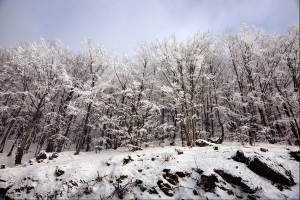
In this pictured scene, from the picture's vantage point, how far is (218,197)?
5.21 meters

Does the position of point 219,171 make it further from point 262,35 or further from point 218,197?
point 262,35

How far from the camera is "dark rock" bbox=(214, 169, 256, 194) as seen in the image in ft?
17.4

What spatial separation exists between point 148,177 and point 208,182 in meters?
2.70

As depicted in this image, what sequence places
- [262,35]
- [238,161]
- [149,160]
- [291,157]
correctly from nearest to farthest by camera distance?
[291,157], [238,161], [149,160], [262,35]

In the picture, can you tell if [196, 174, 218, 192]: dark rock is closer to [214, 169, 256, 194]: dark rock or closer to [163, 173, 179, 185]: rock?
[214, 169, 256, 194]: dark rock

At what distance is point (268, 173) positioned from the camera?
5.56 metres

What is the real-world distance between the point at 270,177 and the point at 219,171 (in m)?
1.85

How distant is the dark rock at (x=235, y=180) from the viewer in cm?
530

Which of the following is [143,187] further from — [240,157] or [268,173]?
[268,173]

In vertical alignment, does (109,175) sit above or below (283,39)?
below

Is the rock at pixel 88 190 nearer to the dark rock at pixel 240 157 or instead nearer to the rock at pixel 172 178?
the rock at pixel 172 178

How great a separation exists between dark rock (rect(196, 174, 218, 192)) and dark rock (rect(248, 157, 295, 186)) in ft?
5.84

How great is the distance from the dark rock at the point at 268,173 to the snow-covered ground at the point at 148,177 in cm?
16

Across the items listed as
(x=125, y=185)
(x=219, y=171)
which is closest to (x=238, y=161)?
(x=219, y=171)
